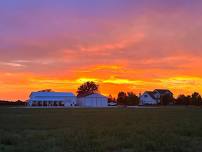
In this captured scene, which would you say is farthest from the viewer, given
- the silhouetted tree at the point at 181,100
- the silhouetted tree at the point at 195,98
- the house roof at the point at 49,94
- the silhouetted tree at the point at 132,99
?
the silhouetted tree at the point at 132,99

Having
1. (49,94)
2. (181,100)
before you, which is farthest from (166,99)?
(49,94)

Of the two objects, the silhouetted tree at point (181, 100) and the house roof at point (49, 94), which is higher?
the house roof at point (49, 94)

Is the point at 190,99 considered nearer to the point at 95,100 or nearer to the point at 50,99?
the point at 95,100

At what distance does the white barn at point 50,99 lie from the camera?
172 meters

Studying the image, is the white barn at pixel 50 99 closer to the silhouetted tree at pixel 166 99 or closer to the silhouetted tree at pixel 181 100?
the silhouetted tree at pixel 166 99

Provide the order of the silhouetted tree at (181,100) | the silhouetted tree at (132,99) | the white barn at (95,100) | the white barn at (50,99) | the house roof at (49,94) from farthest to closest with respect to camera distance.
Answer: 1. the silhouetted tree at (132,99)
2. the white barn at (95,100)
3. the house roof at (49,94)
4. the silhouetted tree at (181,100)
5. the white barn at (50,99)

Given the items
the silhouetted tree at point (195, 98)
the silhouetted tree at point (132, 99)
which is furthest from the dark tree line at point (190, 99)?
the silhouetted tree at point (132, 99)

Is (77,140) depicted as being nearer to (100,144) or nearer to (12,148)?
(100,144)

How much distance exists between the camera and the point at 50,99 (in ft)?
570

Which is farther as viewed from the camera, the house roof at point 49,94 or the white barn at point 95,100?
the white barn at point 95,100

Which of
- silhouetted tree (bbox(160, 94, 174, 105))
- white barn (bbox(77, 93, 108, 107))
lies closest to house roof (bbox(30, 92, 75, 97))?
white barn (bbox(77, 93, 108, 107))

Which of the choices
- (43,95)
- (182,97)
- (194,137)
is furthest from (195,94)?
(194,137)

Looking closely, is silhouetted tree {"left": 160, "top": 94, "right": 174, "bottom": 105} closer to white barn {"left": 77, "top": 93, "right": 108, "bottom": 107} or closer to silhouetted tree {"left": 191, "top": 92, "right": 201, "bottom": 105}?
silhouetted tree {"left": 191, "top": 92, "right": 201, "bottom": 105}

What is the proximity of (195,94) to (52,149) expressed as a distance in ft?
510
